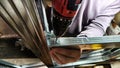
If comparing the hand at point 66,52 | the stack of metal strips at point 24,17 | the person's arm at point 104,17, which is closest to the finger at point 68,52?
the hand at point 66,52

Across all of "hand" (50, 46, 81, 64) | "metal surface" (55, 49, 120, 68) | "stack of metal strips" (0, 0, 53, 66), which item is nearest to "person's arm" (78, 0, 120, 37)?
"metal surface" (55, 49, 120, 68)

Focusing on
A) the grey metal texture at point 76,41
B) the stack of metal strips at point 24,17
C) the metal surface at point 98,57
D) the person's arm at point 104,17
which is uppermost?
the stack of metal strips at point 24,17

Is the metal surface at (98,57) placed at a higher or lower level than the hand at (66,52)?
lower

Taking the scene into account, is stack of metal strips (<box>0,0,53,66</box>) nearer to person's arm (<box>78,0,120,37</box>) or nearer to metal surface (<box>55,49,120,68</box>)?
person's arm (<box>78,0,120,37</box>)

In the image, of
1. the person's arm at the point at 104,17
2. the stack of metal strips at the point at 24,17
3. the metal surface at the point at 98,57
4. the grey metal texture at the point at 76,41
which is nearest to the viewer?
the stack of metal strips at the point at 24,17

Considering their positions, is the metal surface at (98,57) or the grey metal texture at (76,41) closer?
the grey metal texture at (76,41)

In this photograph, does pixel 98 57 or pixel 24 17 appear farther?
pixel 98 57

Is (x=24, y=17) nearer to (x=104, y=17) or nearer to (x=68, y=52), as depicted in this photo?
(x=68, y=52)

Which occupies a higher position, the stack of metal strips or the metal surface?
the stack of metal strips

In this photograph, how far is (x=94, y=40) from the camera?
24.7 inches

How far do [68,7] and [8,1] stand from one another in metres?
0.33

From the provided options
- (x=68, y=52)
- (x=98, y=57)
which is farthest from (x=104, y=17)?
(x=68, y=52)

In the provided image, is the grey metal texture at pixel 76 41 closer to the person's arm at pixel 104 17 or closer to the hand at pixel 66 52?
the hand at pixel 66 52

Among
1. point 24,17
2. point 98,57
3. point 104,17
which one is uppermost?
point 24,17
